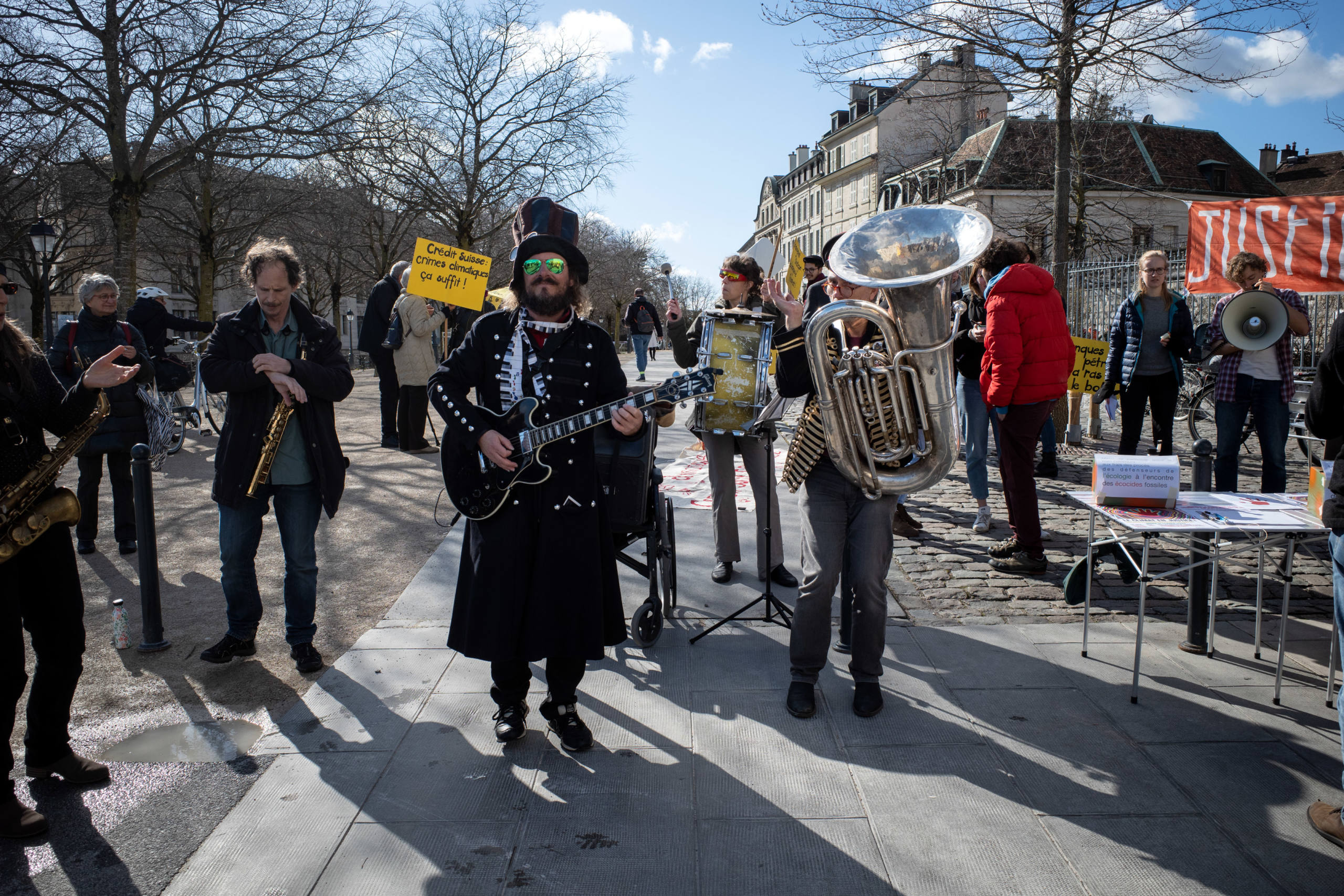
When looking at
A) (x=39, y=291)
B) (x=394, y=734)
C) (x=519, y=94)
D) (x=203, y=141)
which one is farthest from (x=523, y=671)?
(x=39, y=291)

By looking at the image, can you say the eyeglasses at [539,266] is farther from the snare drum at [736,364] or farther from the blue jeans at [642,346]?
the blue jeans at [642,346]

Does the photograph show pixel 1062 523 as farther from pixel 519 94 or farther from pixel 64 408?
pixel 519 94

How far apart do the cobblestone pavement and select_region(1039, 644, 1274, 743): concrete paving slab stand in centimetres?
55

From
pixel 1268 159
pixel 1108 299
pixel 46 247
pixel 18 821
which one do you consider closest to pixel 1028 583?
pixel 18 821

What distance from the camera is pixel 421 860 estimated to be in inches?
108

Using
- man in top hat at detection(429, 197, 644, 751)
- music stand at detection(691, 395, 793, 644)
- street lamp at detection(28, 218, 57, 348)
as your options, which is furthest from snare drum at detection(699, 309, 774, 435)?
street lamp at detection(28, 218, 57, 348)

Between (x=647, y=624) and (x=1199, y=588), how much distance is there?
2759 millimetres

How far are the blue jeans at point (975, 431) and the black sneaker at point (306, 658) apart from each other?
4.72 meters

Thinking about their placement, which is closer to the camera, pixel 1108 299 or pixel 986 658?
pixel 986 658

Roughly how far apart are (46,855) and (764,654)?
2964 millimetres

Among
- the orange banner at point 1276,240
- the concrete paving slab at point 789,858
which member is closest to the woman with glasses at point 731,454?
the concrete paving slab at point 789,858

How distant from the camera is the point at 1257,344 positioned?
614 cm

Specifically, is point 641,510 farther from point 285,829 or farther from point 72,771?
point 72,771

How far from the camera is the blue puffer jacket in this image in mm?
7211
